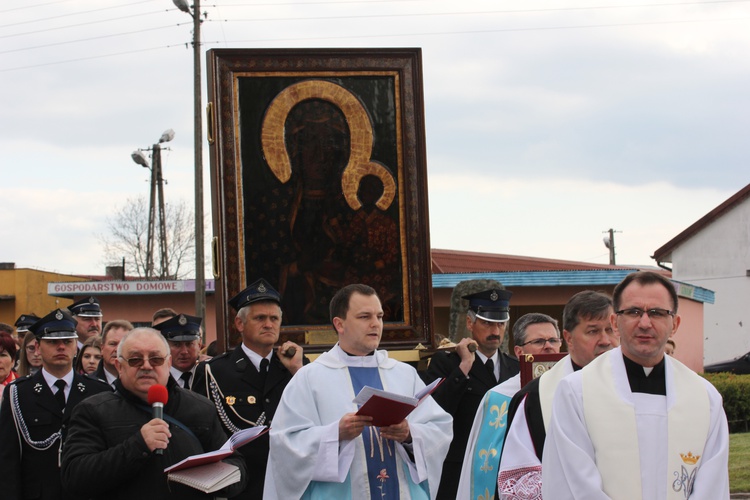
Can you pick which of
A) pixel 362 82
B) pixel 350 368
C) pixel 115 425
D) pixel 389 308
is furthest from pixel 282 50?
pixel 115 425

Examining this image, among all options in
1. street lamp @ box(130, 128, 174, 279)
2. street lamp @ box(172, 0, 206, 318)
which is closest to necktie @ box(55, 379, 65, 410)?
street lamp @ box(172, 0, 206, 318)

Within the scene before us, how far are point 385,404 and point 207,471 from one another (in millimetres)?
899

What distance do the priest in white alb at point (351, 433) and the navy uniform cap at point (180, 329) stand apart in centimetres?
206

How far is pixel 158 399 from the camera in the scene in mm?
5055

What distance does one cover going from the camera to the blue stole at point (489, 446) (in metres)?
5.82

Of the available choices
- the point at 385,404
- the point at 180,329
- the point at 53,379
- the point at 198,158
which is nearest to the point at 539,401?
the point at 385,404

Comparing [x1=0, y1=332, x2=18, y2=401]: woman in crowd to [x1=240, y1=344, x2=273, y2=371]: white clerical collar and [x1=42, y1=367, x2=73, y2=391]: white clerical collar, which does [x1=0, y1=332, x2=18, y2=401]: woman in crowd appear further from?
[x1=240, y1=344, x2=273, y2=371]: white clerical collar

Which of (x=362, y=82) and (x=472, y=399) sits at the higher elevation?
(x=362, y=82)

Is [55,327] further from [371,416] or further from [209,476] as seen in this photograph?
[371,416]

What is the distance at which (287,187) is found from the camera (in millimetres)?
9414

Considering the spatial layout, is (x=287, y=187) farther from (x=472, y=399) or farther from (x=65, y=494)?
(x=65, y=494)

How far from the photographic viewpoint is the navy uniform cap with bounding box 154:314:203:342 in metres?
7.67

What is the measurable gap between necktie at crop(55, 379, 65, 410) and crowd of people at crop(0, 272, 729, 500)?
0.01 meters

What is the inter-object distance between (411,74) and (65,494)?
15.6 ft
